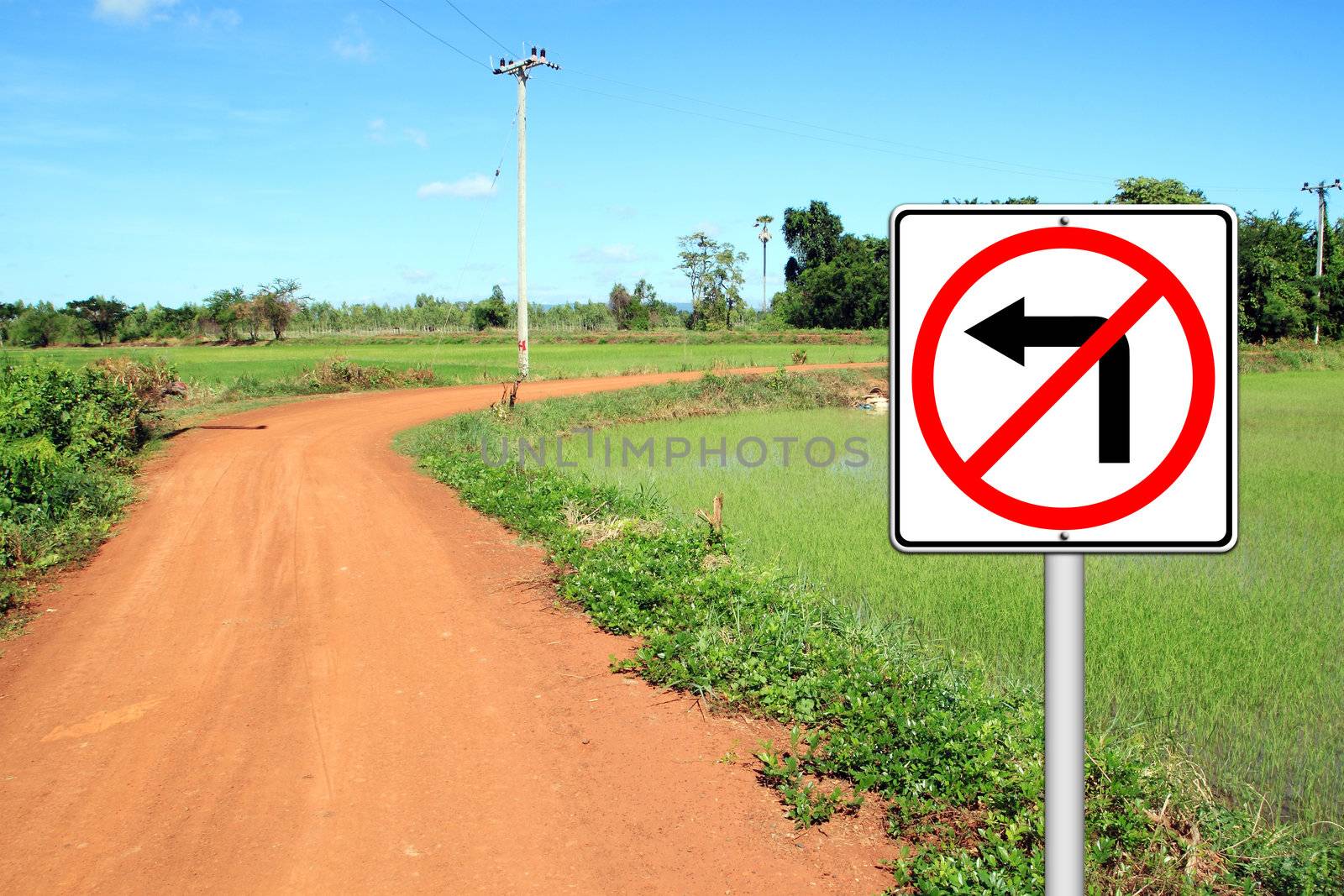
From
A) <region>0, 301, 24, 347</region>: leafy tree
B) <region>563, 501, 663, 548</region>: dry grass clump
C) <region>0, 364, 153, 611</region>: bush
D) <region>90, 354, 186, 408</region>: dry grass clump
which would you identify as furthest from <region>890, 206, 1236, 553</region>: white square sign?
<region>0, 301, 24, 347</region>: leafy tree

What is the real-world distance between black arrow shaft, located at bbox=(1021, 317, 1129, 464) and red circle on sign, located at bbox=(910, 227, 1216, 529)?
6 centimetres

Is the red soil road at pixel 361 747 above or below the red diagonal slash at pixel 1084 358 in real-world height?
below

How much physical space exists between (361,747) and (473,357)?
35.6 m

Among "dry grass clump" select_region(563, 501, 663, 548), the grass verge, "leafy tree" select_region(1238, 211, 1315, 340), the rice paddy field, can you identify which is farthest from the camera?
"leafy tree" select_region(1238, 211, 1315, 340)

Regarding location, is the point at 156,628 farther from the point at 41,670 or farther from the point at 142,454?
the point at 142,454

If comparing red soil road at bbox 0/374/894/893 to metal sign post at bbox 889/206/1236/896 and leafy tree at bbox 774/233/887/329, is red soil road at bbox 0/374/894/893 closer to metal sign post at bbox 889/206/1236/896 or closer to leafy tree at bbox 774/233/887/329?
metal sign post at bbox 889/206/1236/896

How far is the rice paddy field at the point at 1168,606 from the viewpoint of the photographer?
4.96 m

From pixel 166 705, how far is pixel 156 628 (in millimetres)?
1479

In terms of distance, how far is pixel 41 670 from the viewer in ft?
19.3

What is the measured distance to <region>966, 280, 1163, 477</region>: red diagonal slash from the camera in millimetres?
1271

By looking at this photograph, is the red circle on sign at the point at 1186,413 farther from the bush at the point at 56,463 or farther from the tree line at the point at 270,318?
the tree line at the point at 270,318


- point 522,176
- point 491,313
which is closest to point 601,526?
point 522,176

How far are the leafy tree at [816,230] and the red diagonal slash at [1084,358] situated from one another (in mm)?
63576

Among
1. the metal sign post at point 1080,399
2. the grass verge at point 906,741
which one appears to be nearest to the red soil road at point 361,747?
the grass verge at point 906,741
